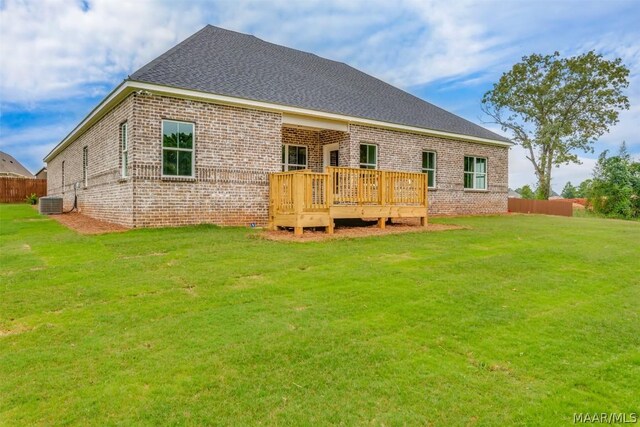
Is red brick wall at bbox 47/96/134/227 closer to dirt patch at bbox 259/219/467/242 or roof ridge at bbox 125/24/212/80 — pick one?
roof ridge at bbox 125/24/212/80

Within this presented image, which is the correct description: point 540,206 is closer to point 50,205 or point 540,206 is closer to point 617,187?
point 617,187

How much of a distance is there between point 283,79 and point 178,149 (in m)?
5.45

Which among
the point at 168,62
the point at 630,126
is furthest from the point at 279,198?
the point at 630,126

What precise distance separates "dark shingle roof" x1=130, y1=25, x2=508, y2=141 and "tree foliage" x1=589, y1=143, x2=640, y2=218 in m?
10.3

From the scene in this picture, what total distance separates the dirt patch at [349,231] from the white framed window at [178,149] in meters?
3.05

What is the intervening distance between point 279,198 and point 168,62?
5.47 meters

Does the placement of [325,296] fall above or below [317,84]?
below

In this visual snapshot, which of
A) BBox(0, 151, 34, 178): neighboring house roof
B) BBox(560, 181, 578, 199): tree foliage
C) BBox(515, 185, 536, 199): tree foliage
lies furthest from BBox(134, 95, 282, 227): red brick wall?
BBox(560, 181, 578, 199): tree foliage

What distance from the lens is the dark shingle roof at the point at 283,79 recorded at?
12133 millimetres

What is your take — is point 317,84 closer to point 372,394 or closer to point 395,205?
point 395,205

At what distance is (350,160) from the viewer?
49.1 ft

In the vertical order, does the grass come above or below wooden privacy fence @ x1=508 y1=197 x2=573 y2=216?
below

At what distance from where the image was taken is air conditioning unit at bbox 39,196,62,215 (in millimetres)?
17125

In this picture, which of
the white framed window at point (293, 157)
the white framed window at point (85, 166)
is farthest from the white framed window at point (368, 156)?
the white framed window at point (85, 166)
